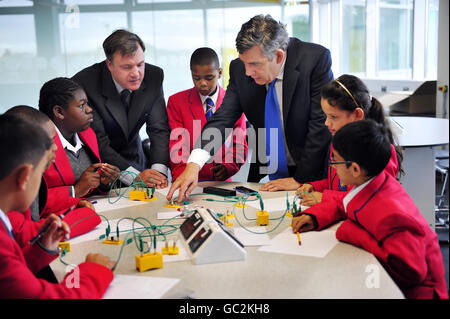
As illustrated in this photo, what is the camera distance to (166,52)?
19.7 feet

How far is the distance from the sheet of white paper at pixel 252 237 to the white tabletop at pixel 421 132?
1.47m

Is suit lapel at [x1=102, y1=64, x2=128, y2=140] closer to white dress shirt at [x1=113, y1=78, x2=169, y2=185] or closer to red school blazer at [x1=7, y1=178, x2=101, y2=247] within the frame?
white dress shirt at [x1=113, y1=78, x2=169, y2=185]

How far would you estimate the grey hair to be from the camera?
2307 millimetres

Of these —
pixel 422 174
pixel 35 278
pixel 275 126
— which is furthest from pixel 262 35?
pixel 422 174

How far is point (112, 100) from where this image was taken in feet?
9.12

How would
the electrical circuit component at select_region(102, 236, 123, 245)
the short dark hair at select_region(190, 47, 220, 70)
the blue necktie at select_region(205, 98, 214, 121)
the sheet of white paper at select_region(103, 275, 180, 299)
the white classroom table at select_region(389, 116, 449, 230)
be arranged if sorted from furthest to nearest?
the white classroom table at select_region(389, 116, 449, 230)
the blue necktie at select_region(205, 98, 214, 121)
the short dark hair at select_region(190, 47, 220, 70)
the electrical circuit component at select_region(102, 236, 123, 245)
the sheet of white paper at select_region(103, 275, 180, 299)

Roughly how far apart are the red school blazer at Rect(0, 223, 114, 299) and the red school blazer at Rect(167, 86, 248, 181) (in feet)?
5.07

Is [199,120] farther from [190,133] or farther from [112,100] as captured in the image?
[112,100]

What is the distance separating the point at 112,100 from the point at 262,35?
41.6 inches

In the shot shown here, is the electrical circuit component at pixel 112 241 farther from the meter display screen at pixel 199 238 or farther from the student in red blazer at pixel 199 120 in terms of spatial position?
the student in red blazer at pixel 199 120

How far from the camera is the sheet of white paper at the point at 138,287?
Answer: 1.27m

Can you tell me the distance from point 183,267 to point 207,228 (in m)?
0.17

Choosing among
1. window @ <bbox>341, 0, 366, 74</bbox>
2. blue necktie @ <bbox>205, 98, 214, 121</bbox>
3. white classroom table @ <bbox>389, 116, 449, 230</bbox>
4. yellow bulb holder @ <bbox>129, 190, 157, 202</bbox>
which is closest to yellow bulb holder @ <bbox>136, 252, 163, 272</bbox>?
yellow bulb holder @ <bbox>129, 190, 157, 202</bbox>

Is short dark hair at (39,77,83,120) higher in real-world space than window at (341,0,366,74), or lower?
lower
